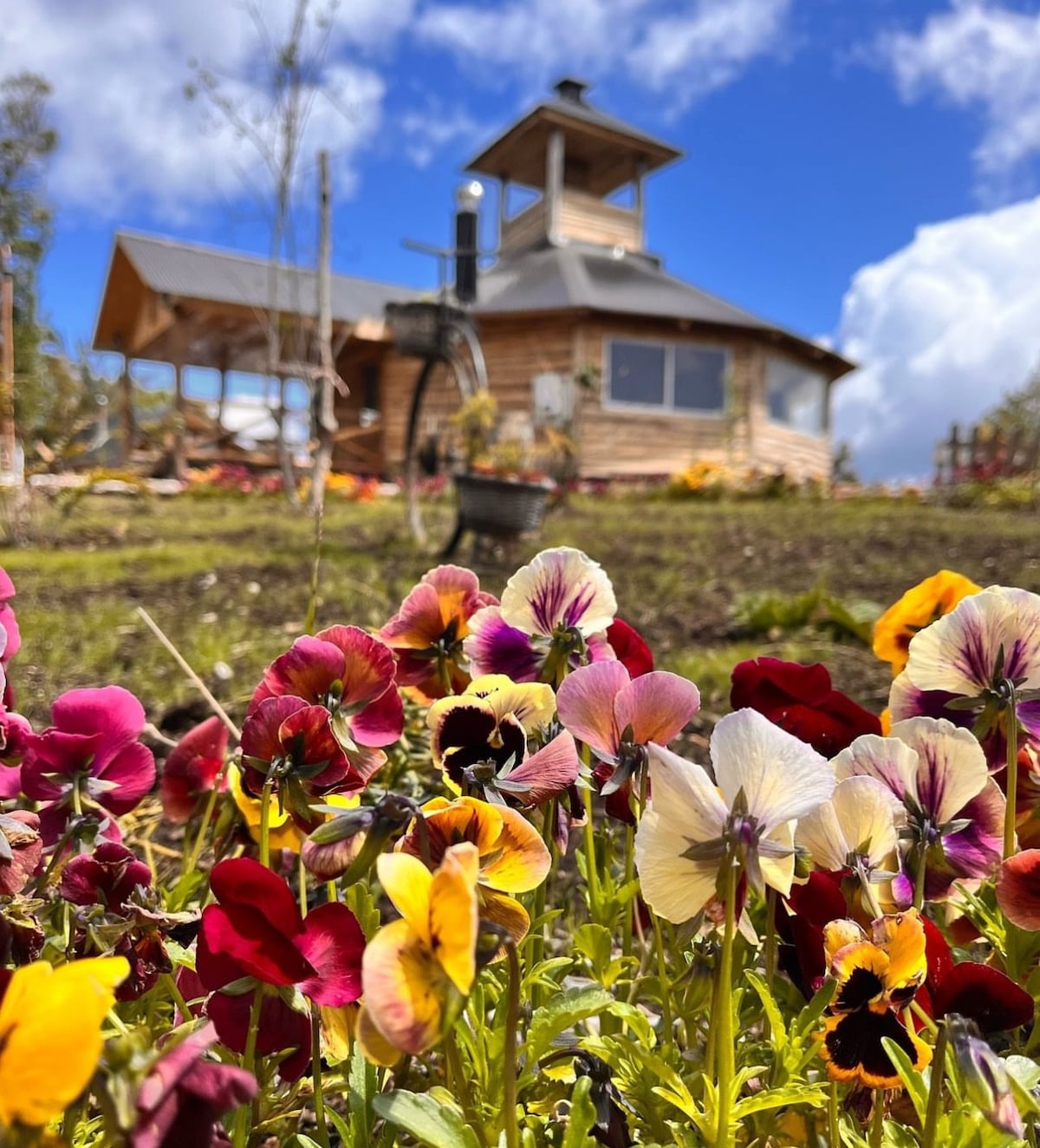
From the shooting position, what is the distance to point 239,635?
9.99ft

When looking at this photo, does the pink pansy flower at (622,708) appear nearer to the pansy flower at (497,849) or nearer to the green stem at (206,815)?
the pansy flower at (497,849)

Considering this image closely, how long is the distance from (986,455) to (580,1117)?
1727cm

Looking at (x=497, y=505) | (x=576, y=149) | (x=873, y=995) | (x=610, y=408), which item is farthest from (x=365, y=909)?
(x=576, y=149)

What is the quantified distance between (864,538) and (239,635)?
5.14m

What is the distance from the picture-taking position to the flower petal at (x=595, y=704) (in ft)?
1.72

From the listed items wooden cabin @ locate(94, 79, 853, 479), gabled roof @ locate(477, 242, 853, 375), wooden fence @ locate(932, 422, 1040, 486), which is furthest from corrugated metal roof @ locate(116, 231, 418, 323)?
wooden fence @ locate(932, 422, 1040, 486)

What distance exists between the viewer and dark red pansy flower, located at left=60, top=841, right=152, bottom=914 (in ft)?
1.84

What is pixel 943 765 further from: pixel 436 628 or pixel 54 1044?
pixel 54 1044

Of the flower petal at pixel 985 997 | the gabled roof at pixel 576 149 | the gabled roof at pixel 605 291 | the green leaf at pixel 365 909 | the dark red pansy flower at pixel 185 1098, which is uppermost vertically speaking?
the gabled roof at pixel 576 149

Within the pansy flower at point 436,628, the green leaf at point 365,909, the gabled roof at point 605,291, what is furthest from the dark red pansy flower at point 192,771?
the gabled roof at point 605,291

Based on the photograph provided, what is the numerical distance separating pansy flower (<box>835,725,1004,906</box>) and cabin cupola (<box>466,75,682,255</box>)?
18.8 meters

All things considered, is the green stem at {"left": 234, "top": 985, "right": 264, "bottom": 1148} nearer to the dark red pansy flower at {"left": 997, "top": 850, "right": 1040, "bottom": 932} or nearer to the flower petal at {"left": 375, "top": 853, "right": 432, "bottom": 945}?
the flower petal at {"left": 375, "top": 853, "right": 432, "bottom": 945}

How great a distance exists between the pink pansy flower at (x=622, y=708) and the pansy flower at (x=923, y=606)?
0.38m

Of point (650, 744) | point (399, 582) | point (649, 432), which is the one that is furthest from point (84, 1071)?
point (649, 432)
